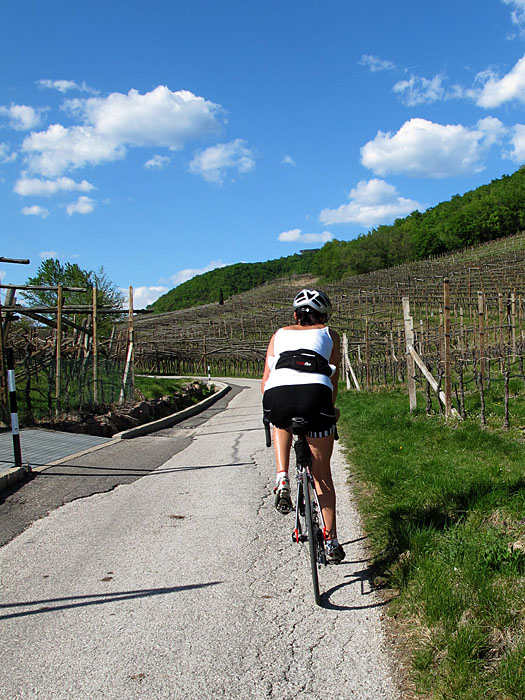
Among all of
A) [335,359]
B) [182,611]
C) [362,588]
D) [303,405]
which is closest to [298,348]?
[335,359]

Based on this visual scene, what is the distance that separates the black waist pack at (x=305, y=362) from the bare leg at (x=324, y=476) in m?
0.47

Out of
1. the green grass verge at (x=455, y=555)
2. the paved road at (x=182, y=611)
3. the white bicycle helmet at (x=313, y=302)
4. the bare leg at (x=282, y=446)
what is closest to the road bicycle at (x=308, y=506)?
the bare leg at (x=282, y=446)

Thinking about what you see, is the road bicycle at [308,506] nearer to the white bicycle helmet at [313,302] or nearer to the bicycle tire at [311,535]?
the bicycle tire at [311,535]

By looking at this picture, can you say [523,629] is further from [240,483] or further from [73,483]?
[73,483]

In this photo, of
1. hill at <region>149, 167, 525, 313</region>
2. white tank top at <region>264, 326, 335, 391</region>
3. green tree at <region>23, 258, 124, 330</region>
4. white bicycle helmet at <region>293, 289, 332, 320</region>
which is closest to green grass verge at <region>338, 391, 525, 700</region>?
white tank top at <region>264, 326, 335, 391</region>

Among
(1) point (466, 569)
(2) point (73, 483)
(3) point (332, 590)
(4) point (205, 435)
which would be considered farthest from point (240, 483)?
(4) point (205, 435)

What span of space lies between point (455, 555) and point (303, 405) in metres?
1.44

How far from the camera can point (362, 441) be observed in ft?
30.4

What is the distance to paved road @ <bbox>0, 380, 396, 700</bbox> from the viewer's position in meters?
2.82

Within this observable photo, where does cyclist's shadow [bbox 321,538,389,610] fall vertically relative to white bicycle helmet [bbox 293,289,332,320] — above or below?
below

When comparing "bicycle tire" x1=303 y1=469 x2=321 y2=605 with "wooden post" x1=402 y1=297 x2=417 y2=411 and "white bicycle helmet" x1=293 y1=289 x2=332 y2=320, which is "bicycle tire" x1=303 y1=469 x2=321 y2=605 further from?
"wooden post" x1=402 y1=297 x2=417 y2=411

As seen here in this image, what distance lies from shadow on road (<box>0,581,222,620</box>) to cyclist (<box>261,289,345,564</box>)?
2.93 ft

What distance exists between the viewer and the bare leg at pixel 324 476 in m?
3.86

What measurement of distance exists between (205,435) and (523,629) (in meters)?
10.4
